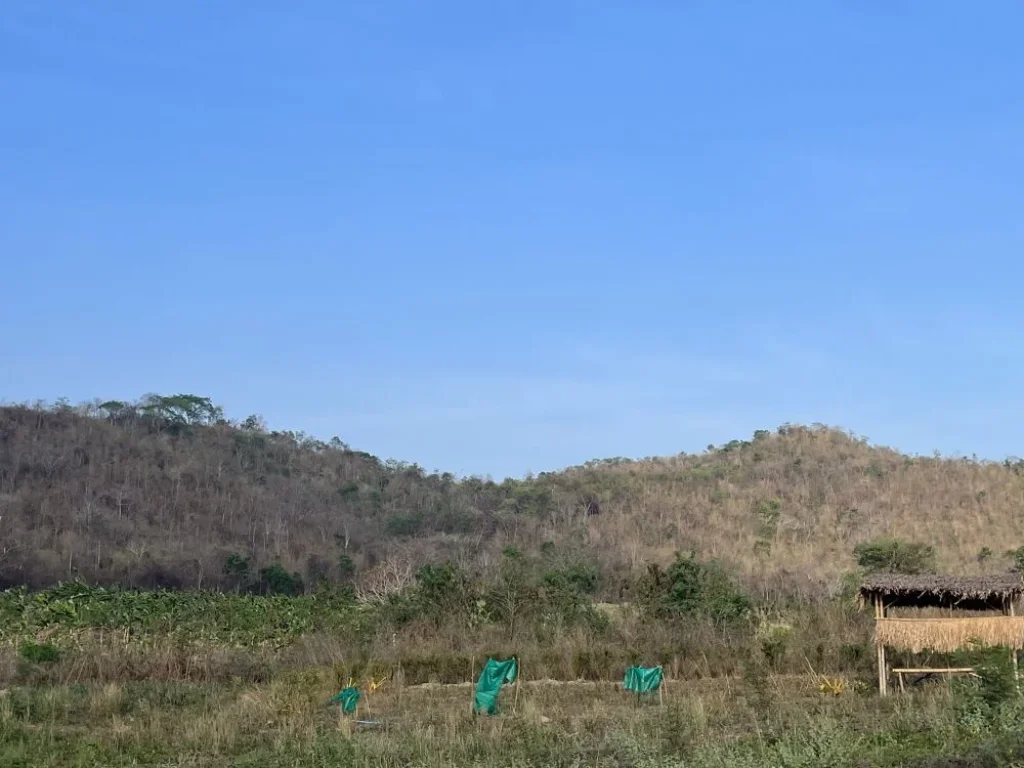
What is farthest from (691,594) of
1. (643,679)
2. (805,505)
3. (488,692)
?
(805,505)

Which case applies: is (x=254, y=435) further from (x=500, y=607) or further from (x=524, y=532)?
→ (x=500, y=607)

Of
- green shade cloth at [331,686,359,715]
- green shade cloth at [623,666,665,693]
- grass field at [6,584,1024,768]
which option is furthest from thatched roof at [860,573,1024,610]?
green shade cloth at [331,686,359,715]

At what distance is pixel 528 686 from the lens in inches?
805

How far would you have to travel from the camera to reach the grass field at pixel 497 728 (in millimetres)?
10812

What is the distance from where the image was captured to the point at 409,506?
70.4 m

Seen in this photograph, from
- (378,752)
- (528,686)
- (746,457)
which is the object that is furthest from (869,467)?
(378,752)

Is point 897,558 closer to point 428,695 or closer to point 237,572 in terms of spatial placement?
point 428,695

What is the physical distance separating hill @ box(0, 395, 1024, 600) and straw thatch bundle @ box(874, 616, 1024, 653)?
65.6 ft

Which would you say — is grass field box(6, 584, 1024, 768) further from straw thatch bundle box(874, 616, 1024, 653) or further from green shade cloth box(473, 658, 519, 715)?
straw thatch bundle box(874, 616, 1024, 653)

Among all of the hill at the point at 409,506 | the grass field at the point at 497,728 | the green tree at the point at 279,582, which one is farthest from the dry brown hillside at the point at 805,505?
the grass field at the point at 497,728

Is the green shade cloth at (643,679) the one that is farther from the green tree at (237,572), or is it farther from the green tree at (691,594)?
the green tree at (237,572)

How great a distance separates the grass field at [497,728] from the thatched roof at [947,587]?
166 centimetres

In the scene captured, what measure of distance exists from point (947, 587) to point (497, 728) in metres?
8.18

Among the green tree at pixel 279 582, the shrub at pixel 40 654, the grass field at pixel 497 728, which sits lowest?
the grass field at pixel 497 728
